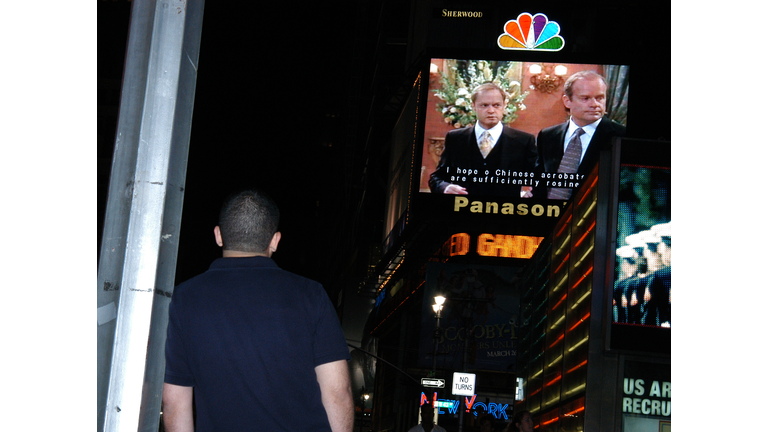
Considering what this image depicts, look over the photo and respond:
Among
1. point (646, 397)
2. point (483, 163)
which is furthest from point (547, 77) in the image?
point (646, 397)

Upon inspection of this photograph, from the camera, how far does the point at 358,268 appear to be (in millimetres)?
67000

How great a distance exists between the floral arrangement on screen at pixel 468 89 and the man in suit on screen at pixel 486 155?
9.6 inches

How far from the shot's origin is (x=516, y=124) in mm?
28344

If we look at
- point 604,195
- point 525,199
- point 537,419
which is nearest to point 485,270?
point 525,199

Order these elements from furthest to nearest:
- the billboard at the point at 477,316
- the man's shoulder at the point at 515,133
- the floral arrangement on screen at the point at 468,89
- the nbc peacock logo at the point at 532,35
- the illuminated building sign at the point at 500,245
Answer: the illuminated building sign at the point at 500,245, the billboard at the point at 477,316, the nbc peacock logo at the point at 532,35, the floral arrangement on screen at the point at 468,89, the man's shoulder at the point at 515,133

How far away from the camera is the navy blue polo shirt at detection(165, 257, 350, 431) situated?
2879 mm

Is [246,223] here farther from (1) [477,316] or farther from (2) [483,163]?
(1) [477,316]

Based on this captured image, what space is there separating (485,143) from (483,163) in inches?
33.1

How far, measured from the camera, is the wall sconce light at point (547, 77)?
28.7 m

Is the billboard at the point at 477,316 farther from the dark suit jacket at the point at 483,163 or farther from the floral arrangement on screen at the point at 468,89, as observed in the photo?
the floral arrangement on screen at the point at 468,89

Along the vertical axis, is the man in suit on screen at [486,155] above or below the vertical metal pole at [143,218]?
above

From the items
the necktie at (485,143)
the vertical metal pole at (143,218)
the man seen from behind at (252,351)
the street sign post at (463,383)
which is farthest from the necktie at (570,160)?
the man seen from behind at (252,351)
